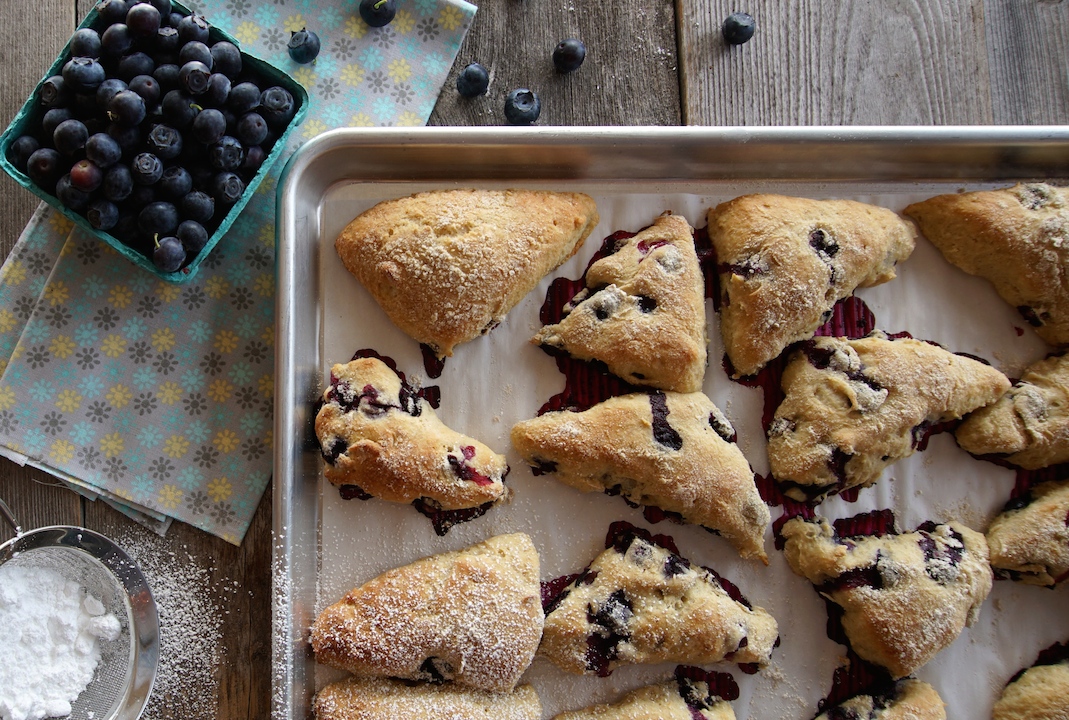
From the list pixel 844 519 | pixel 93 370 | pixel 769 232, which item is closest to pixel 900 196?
pixel 769 232

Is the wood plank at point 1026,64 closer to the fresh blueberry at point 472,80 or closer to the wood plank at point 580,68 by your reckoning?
the wood plank at point 580,68

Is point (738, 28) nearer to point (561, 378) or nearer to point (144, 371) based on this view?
point (561, 378)

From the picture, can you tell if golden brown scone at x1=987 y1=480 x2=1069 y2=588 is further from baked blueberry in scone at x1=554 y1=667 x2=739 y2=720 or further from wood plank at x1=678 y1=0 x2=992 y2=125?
wood plank at x1=678 y1=0 x2=992 y2=125

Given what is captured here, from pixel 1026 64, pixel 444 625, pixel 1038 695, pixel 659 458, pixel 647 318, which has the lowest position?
pixel 444 625

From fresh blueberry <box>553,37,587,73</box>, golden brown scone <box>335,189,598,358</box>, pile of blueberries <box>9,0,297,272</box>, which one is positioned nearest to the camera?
pile of blueberries <box>9,0,297,272</box>

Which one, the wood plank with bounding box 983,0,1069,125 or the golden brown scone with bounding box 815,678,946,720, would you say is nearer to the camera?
the golden brown scone with bounding box 815,678,946,720

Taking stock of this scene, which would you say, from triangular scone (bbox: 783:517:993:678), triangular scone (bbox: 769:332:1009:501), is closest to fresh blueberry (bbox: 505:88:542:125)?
triangular scone (bbox: 769:332:1009:501)

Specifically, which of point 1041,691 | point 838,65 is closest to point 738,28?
point 838,65
